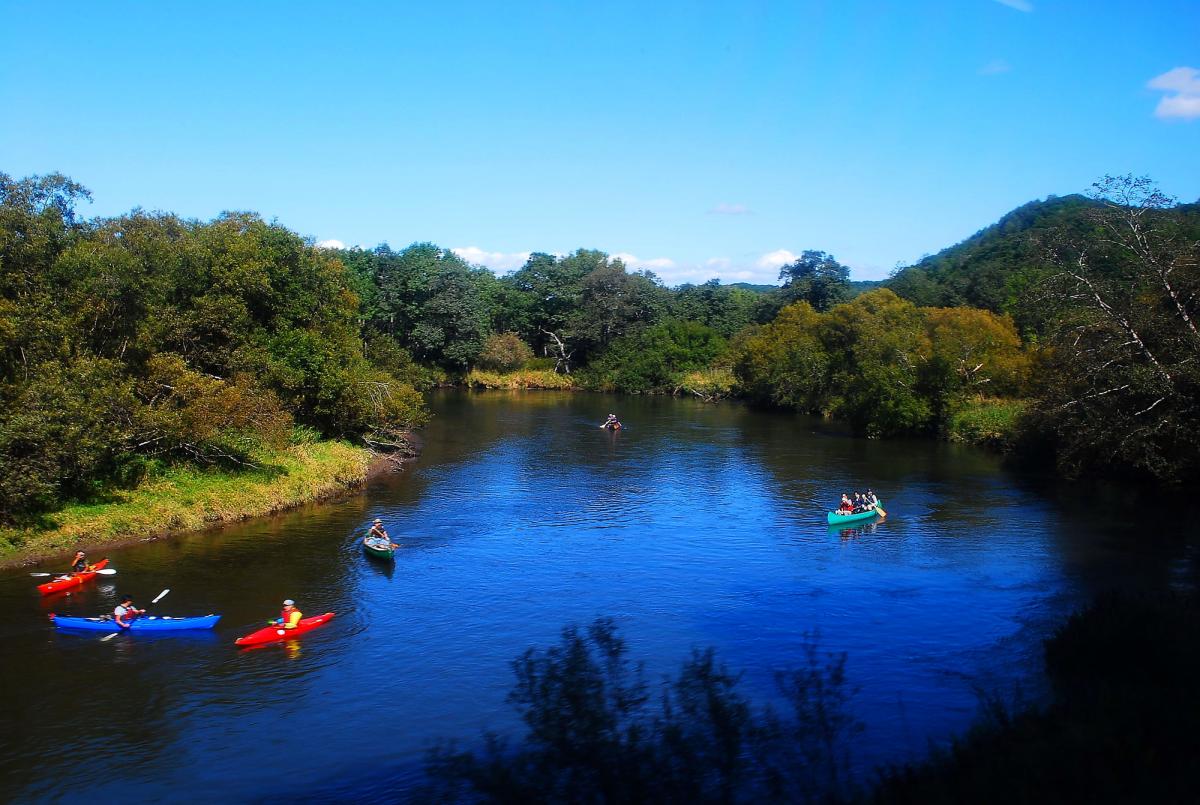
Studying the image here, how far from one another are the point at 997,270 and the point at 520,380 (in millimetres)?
51097

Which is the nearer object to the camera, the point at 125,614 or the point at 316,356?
the point at 125,614

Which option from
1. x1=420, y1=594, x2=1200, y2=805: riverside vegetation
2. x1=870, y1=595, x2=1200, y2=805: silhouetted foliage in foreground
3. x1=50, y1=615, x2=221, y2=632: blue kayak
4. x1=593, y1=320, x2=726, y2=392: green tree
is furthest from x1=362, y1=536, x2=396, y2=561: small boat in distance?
x1=593, y1=320, x2=726, y2=392: green tree

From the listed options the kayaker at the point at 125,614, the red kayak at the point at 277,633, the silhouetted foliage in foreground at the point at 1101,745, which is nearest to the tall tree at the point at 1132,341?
the silhouetted foliage in foreground at the point at 1101,745

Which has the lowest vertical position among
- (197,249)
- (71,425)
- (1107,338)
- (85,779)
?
(85,779)

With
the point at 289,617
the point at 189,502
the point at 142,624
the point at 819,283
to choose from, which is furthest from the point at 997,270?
the point at 142,624

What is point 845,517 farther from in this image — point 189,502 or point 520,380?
point 520,380

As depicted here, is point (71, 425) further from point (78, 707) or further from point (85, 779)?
point (85, 779)

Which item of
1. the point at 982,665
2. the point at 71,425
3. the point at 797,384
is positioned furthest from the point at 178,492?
the point at 797,384

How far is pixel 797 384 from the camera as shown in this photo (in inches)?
2908

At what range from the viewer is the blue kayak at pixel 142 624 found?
2294 cm

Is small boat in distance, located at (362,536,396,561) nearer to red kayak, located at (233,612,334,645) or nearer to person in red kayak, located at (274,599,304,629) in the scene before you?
red kayak, located at (233,612,334,645)

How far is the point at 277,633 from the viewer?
75.4 ft

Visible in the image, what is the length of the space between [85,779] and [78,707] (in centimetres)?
333

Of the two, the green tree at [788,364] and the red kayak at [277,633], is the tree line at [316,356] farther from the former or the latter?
the red kayak at [277,633]
